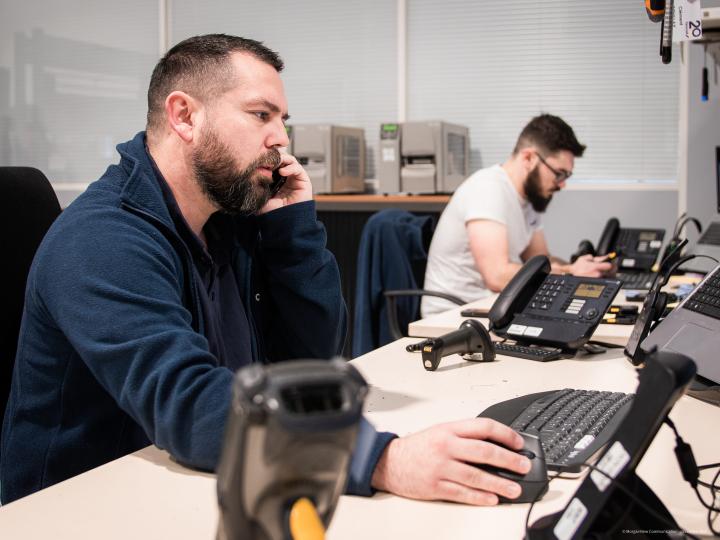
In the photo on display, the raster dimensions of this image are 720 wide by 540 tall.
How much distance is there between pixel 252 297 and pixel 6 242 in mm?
435

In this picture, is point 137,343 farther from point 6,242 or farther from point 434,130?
point 434,130

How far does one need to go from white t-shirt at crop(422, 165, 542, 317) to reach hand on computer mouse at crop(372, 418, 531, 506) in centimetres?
211

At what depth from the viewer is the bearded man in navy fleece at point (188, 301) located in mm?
863

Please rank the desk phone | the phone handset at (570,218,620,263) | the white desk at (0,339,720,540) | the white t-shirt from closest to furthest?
the white desk at (0,339,720,540) → the desk phone → the white t-shirt → the phone handset at (570,218,620,263)

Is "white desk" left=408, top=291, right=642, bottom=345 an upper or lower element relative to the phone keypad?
lower

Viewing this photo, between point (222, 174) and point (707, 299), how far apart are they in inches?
33.3

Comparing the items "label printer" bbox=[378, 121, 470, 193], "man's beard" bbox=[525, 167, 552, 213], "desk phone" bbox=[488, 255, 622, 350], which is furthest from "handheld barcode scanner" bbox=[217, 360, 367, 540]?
"label printer" bbox=[378, 121, 470, 193]

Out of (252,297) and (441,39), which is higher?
(441,39)

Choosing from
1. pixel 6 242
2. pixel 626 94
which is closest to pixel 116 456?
pixel 6 242

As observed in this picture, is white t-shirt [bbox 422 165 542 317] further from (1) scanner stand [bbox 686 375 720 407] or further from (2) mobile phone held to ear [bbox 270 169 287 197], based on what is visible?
(1) scanner stand [bbox 686 375 720 407]

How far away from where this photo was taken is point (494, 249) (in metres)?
2.85

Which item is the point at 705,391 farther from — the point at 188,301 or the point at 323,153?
the point at 323,153

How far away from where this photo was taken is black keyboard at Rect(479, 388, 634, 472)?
93 cm

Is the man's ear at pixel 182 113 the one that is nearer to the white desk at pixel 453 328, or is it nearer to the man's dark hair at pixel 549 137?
the white desk at pixel 453 328
